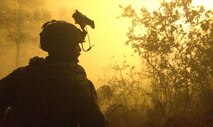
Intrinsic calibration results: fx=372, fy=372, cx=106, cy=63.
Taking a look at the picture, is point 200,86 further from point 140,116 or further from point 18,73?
point 18,73

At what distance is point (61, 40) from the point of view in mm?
2227

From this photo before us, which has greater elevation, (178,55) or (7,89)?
(178,55)

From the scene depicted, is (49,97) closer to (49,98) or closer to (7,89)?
(49,98)

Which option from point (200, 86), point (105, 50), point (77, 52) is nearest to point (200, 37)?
point (200, 86)

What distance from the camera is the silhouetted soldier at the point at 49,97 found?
199 cm

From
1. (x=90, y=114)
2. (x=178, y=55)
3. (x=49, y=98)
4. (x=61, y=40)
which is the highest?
(x=178, y=55)

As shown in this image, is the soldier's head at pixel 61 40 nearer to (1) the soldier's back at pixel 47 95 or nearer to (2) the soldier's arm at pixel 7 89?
(1) the soldier's back at pixel 47 95

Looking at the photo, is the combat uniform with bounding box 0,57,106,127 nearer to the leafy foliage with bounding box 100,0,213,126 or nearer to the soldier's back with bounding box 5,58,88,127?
the soldier's back with bounding box 5,58,88,127

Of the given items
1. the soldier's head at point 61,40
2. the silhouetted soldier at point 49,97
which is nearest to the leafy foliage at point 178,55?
the soldier's head at point 61,40

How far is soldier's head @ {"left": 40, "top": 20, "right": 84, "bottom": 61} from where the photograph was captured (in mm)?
2219

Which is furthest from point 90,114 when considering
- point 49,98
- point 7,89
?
point 7,89

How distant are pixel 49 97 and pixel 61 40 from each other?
375 millimetres

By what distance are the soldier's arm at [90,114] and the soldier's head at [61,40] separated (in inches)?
12.4

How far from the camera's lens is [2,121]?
6.82ft
